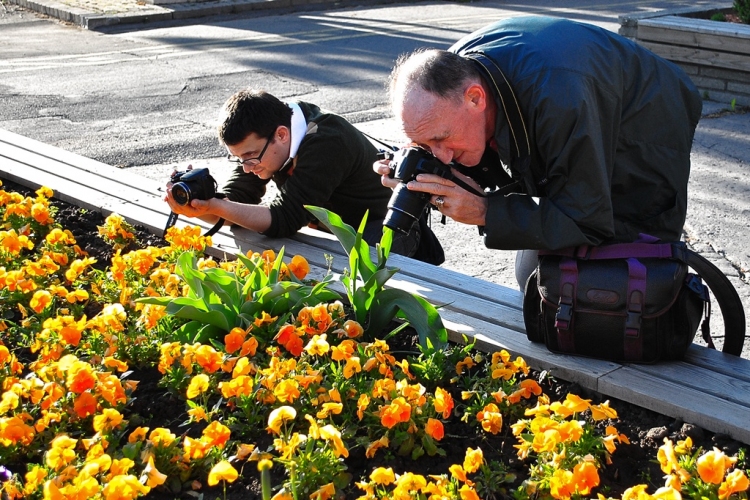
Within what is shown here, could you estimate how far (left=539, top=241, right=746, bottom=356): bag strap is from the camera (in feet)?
8.95

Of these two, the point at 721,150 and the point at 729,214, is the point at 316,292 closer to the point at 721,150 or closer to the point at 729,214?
the point at 729,214

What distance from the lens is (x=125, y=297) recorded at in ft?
10.2

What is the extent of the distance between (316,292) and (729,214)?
313 centimetres

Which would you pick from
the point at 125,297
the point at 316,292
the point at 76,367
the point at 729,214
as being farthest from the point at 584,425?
the point at 729,214

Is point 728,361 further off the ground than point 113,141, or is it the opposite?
point 728,361

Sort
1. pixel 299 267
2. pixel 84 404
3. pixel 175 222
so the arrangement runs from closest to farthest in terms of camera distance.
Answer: pixel 84 404 → pixel 299 267 → pixel 175 222

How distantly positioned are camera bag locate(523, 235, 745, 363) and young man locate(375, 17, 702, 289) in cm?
8

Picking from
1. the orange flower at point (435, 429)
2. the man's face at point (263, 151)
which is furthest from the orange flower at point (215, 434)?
the man's face at point (263, 151)

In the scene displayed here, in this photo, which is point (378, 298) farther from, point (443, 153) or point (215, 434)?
point (215, 434)

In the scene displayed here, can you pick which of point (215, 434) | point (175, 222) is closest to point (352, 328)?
point (215, 434)

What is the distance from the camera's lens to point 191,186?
3.61 metres

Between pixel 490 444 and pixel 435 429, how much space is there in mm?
240

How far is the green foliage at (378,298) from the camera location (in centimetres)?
288

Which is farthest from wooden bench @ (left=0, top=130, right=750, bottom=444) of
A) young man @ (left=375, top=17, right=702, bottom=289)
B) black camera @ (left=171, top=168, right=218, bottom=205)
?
young man @ (left=375, top=17, right=702, bottom=289)
